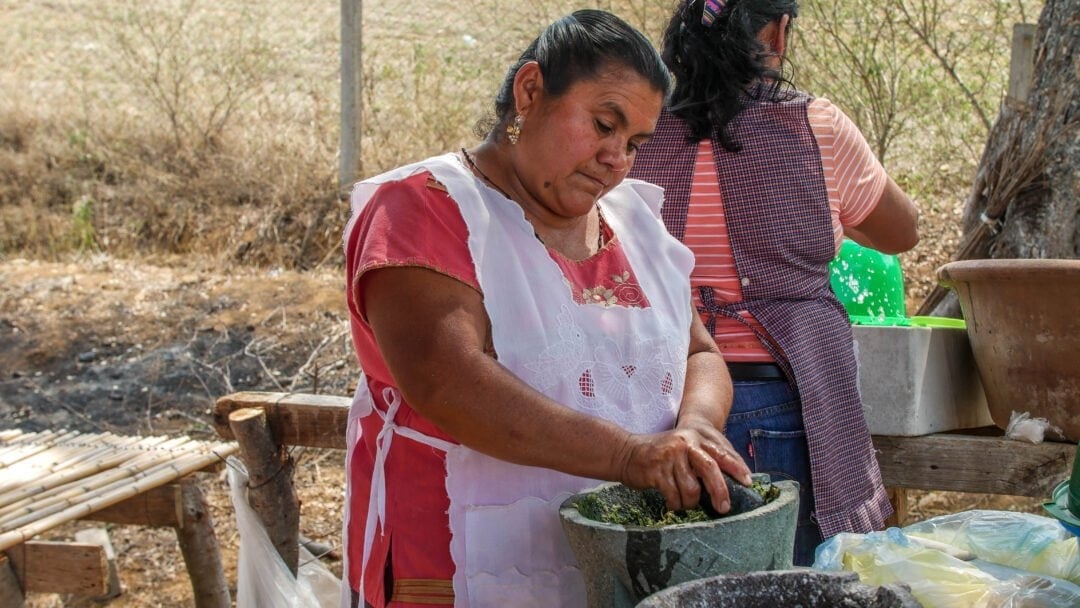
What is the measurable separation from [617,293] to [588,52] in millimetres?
431

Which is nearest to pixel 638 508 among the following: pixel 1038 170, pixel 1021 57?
pixel 1038 170

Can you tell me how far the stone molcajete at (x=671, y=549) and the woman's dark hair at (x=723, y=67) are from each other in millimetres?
1200

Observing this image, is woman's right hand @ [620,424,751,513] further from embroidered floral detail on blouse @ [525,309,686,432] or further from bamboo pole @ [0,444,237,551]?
bamboo pole @ [0,444,237,551]

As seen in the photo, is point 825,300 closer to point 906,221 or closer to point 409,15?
point 906,221

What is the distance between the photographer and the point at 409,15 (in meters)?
10.5

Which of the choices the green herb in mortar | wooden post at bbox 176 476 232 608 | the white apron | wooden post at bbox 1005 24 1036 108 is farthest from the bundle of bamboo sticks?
wooden post at bbox 1005 24 1036 108

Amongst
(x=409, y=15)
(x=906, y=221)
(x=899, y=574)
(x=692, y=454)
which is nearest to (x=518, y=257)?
(x=692, y=454)

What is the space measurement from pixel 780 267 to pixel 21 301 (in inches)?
254

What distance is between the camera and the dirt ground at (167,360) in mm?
5434

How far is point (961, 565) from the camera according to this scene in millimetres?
1771

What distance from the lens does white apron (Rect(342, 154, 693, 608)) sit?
191cm

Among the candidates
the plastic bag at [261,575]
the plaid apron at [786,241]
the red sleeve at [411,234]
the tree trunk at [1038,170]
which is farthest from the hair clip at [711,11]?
the tree trunk at [1038,170]

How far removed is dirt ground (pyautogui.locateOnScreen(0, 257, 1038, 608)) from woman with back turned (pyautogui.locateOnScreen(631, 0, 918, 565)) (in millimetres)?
2891

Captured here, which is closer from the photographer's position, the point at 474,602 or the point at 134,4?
the point at 474,602
